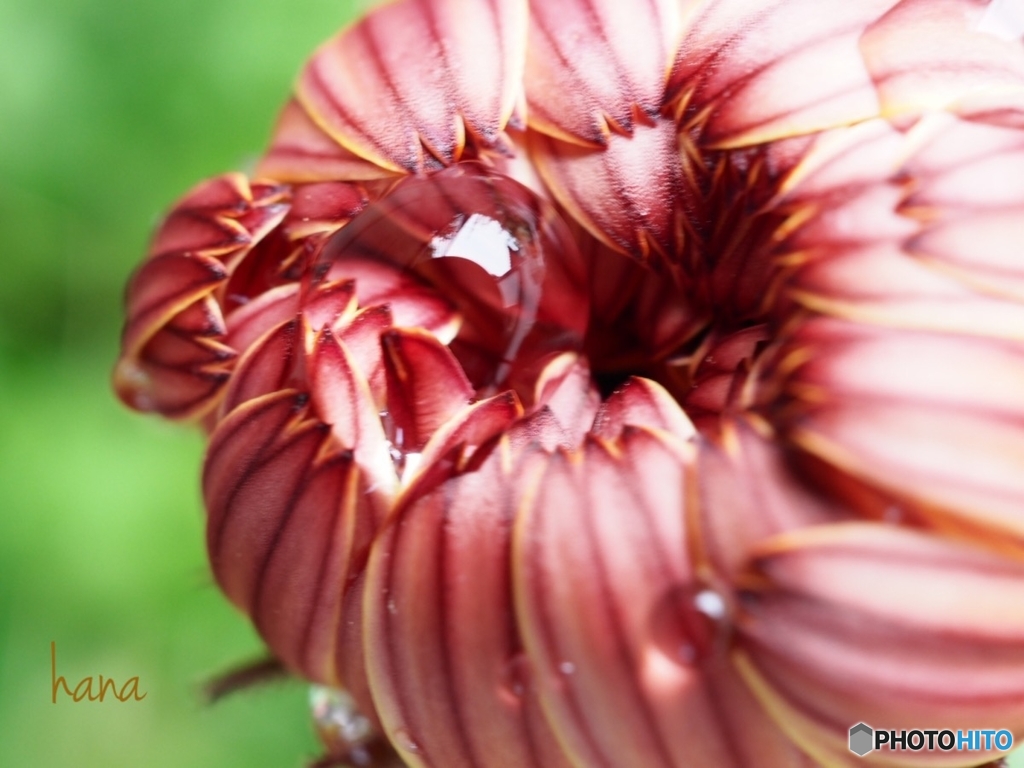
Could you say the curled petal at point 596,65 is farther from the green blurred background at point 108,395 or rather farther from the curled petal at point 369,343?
the green blurred background at point 108,395

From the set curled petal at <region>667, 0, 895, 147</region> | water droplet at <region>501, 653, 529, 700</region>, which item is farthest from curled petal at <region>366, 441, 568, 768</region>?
curled petal at <region>667, 0, 895, 147</region>

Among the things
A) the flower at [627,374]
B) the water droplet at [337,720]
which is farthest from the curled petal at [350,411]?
the water droplet at [337,720]

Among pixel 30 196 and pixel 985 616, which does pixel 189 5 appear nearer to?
pixel 30 196

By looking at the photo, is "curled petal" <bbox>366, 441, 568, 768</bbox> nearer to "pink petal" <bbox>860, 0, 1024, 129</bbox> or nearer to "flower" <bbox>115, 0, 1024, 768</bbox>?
"flower" <bbox>115, 0, 1024, 768</bbox>

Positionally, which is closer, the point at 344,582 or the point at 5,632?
the point at 344,582

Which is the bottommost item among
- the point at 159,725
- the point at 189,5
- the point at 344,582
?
the point at 159,725

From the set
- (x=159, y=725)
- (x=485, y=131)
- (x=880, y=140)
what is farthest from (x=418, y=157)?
(x=159, y=725)

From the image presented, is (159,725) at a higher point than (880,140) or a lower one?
lower
